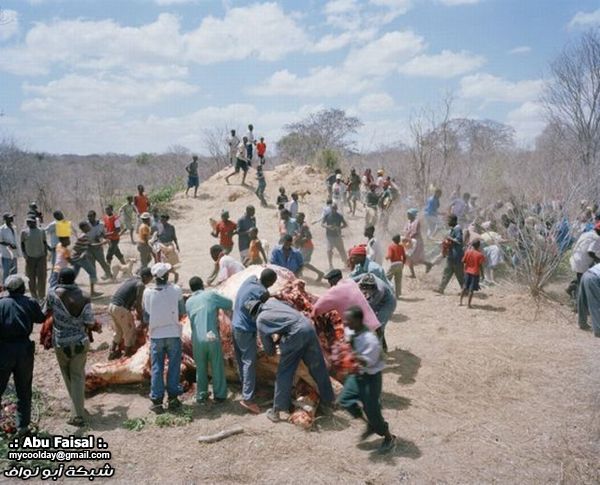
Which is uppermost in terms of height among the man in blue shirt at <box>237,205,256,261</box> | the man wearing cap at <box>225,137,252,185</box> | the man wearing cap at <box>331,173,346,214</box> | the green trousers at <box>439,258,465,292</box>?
the man wearing cap at <box>225,137,252,185</box>

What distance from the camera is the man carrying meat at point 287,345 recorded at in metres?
5.29

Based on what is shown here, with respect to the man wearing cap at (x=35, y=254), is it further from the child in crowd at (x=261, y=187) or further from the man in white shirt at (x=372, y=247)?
the child in crowd at (x=261, y=187)

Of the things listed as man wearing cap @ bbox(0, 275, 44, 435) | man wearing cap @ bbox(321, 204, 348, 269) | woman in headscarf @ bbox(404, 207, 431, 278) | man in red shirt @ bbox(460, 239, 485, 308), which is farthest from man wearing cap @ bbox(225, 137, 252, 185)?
man wearing cap @ bbox(0, 275, 44, 435)

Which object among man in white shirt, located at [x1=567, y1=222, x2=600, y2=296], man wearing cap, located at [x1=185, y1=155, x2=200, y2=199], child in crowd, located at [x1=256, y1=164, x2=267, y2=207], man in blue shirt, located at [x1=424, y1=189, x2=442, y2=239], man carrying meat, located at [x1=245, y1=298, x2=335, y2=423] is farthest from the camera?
man wearing cap, located at [x1=185, y1=155, x2=200, y2=199]

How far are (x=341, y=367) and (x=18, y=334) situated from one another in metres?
3.12

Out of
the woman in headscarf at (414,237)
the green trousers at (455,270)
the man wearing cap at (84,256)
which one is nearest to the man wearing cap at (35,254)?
the man wearing cap at (84,256)

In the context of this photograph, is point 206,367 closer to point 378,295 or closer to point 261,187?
point 378,295

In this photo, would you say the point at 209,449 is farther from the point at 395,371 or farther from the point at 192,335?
the point at 395,371

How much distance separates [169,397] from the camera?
18.9 feet

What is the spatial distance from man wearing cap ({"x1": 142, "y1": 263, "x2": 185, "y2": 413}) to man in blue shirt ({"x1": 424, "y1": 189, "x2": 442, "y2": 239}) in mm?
9597

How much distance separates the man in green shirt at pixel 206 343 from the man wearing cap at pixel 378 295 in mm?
1775

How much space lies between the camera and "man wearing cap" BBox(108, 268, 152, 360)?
6672 millimetres

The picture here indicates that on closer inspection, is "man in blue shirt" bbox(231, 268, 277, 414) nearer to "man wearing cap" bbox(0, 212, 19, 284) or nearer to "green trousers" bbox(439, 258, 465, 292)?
"green trousers" bbox(439, 258, 465, 292)

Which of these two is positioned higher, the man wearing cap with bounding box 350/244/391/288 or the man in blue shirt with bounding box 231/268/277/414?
the man wearing cap with bounding box 350/244/391/288
